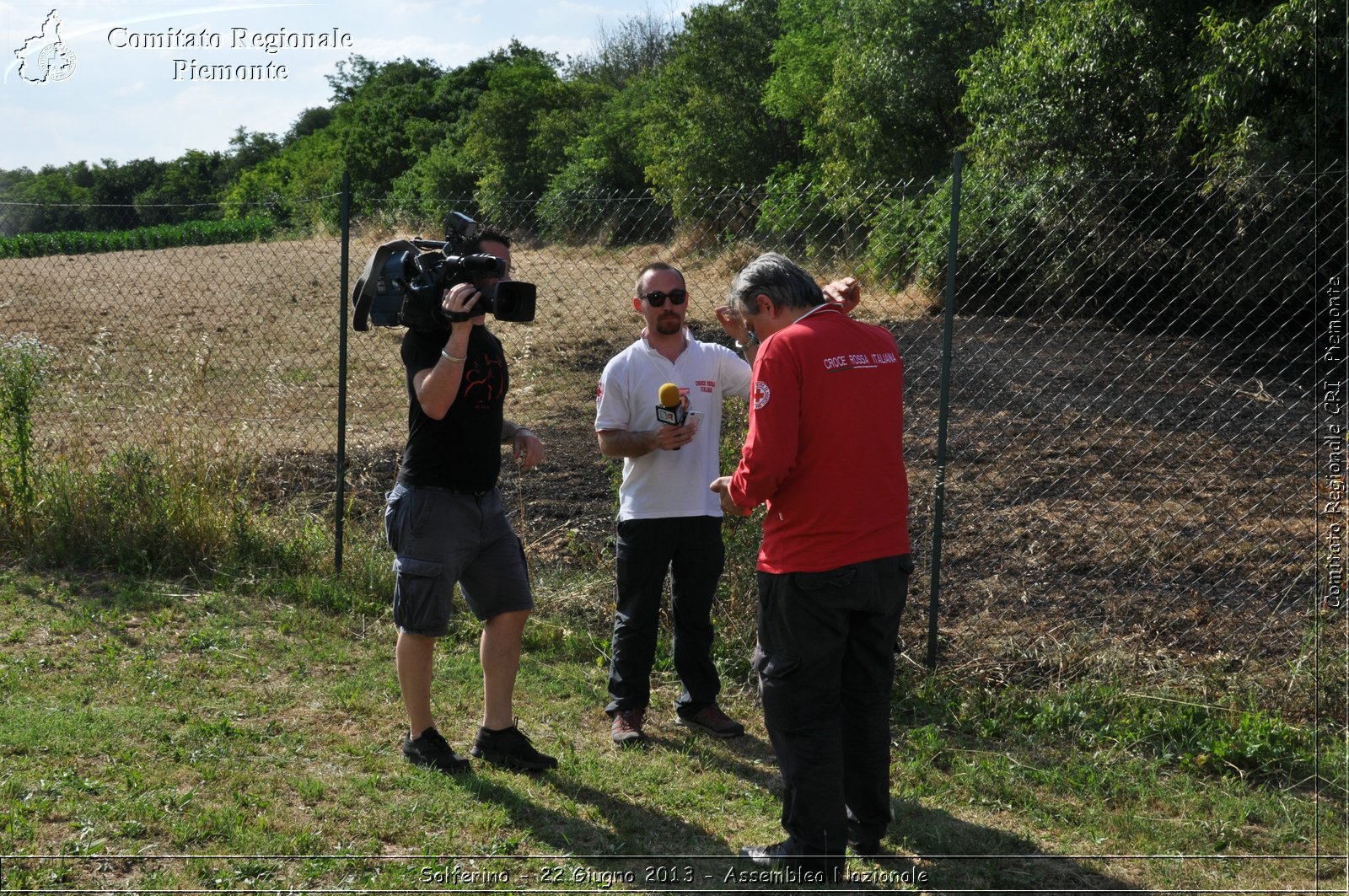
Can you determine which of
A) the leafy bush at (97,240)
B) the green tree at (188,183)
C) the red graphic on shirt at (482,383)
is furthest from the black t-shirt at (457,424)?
the green tree at (188,183)

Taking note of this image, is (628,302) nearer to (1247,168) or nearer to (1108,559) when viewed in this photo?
(1247,168)

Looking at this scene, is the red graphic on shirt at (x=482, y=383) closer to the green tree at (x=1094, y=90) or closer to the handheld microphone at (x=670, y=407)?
the handheld microphone at (x=670, y=407)

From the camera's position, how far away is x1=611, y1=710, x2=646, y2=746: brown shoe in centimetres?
441

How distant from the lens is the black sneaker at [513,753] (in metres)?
4.09

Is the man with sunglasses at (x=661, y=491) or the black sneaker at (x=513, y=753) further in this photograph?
the man with sunglasses at (x=661, y=491)

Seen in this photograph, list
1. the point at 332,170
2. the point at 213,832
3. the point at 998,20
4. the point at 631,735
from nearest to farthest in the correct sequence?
1. the point at 213,832
2. the point at 631,735
3. the point at 998,20
4. the point at 332,170

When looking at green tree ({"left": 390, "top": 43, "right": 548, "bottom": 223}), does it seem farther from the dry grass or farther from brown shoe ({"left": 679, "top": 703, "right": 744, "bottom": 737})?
brown shoe ({"left": 679, "top": 703, "right": 744, "bottom": 737})

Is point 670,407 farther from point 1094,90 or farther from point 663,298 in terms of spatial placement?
point 1094,90

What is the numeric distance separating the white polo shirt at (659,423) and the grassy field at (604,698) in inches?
33.8

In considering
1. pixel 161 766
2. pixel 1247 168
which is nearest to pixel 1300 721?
pixel 161 766

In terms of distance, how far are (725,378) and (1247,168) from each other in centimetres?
Answer: 838

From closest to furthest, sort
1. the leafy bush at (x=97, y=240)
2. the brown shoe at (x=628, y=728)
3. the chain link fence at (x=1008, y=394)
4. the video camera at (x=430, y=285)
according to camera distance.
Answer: the video camera at (x=430, y=285) → the brown shoe at (x=628, y=728) → the chain link fence at (x=1008, y=394) → the leafy bush at (x=97, y=240)

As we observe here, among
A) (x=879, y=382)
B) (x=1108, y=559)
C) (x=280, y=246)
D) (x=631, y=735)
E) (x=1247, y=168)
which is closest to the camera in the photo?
(x=879, y=382)

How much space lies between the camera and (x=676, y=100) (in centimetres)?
2541
